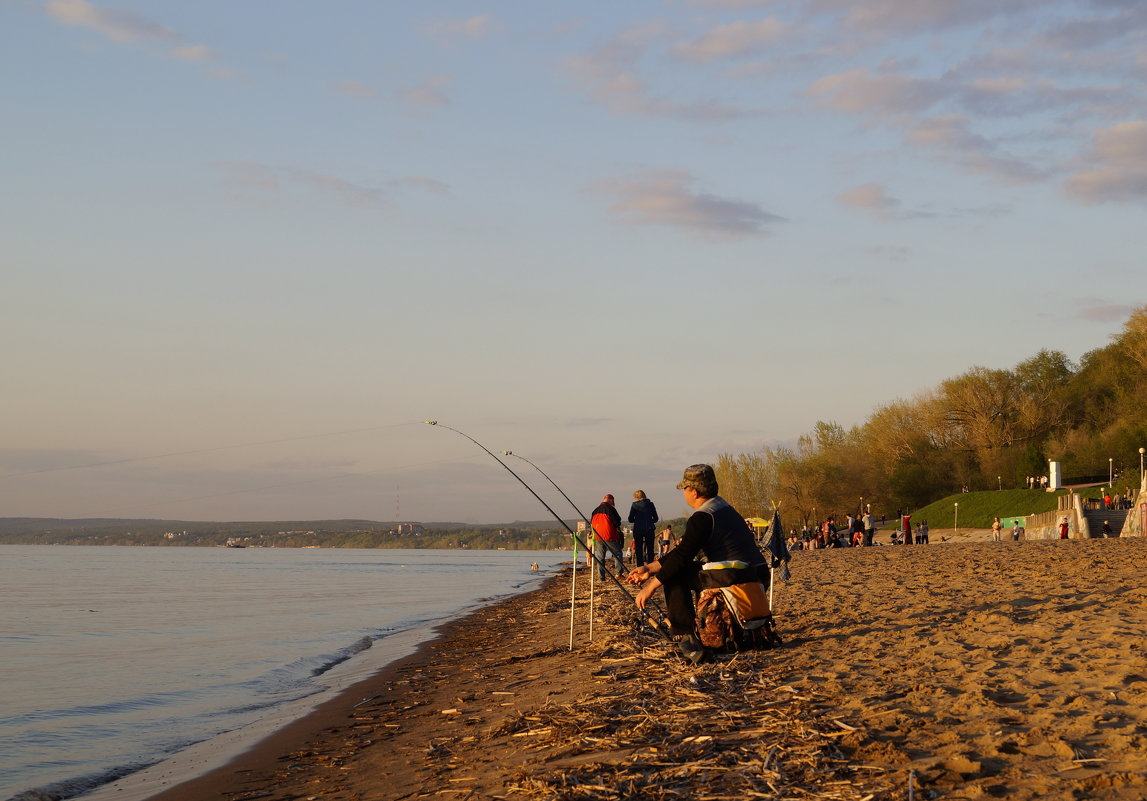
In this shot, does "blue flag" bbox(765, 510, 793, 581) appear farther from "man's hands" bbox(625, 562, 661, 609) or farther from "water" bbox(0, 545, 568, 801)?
"water" bbox(0, 545, 568, 801)

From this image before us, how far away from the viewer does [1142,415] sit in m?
64.1

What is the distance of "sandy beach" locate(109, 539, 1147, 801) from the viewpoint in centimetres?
459

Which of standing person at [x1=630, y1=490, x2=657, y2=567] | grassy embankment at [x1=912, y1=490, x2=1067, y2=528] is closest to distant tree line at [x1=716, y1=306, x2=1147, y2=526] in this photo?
grassy embankment at [x1=912, y1=490, x2=1067, y2=528]

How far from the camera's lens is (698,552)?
7609mm

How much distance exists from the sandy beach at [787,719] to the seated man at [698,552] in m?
0.30

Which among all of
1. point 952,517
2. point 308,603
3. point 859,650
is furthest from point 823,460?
point 859,650

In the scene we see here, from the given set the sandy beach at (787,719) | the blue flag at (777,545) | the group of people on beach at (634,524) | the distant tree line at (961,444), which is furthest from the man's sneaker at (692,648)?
the distant tree line at (961,444)

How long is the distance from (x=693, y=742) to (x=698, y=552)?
242 cm

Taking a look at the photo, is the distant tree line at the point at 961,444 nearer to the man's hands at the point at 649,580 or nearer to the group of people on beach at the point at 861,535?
the group of people on beach at the point at 861,535

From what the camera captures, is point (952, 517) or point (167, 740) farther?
point (952, 517)

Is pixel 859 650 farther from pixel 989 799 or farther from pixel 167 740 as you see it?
pixel 167 740

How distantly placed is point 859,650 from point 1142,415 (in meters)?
64.8

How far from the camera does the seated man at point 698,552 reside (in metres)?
7.60

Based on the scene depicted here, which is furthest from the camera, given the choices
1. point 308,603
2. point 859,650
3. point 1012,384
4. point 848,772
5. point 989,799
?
point 1012,384
